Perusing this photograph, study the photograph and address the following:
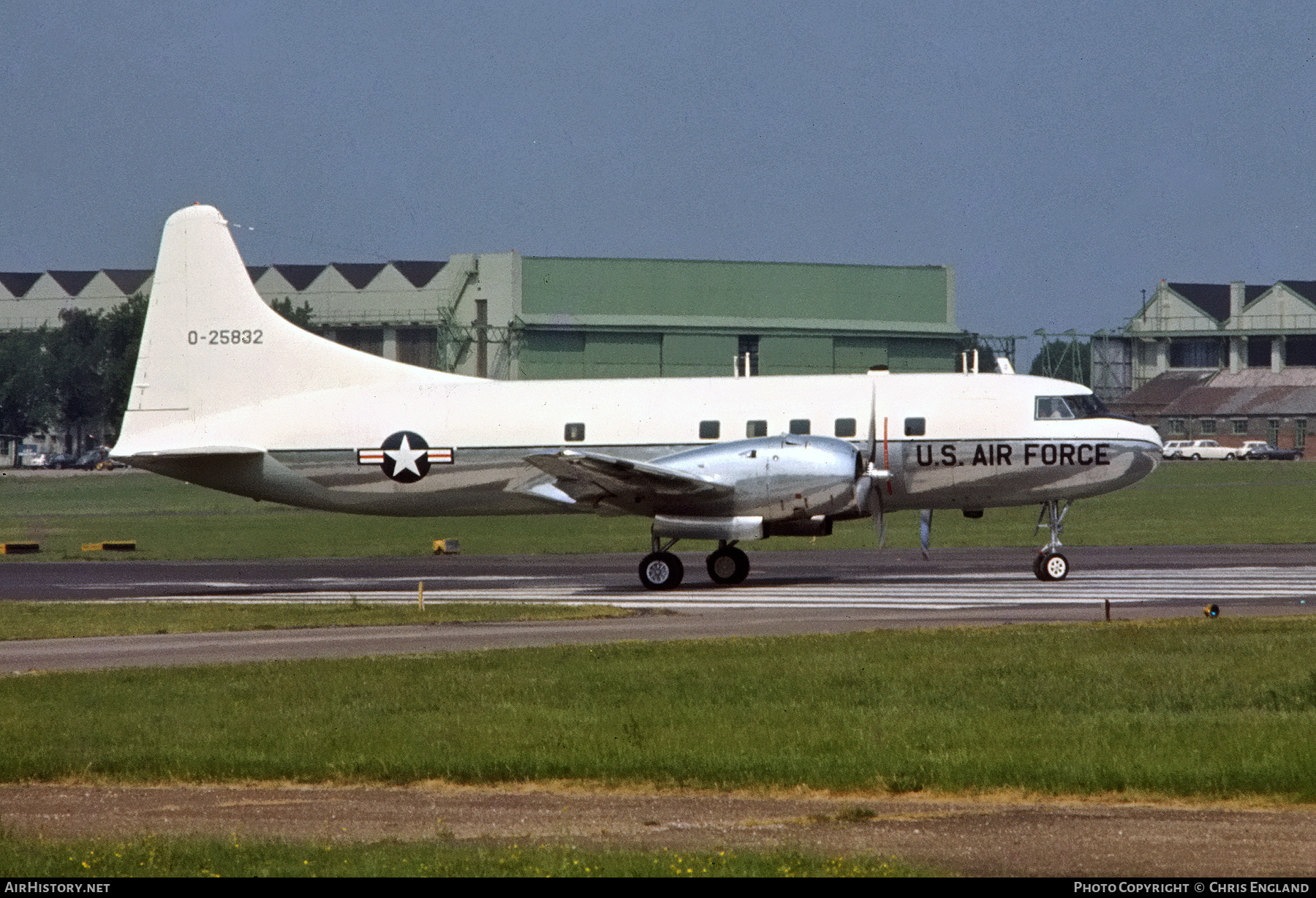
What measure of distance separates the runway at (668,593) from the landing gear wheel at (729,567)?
31cm

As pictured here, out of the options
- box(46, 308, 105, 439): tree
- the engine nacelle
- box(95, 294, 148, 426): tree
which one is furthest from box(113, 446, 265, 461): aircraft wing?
box(46, 308, 105, 439): tree

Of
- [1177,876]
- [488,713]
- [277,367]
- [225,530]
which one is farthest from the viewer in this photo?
[225,530]

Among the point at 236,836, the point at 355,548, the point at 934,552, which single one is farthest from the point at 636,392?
the point at 236,836

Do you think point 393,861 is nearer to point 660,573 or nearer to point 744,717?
point 744,717

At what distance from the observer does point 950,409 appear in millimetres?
32375

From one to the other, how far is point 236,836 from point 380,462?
910 inches

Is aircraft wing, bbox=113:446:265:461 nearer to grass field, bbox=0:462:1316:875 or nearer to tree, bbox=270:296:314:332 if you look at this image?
grass field, bbox=0:462:1316:875

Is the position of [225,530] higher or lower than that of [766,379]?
lower

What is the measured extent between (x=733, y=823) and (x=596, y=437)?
2197cm

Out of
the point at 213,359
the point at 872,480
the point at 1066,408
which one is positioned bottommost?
the point at 872,480

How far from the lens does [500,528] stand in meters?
51.2

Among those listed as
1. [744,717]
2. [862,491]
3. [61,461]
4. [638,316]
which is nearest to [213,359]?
[862,491]

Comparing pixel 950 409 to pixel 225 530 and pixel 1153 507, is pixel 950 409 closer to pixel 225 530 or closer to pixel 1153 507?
pixel 225 530

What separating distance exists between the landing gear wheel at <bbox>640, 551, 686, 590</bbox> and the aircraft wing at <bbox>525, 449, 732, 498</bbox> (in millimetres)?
1441
